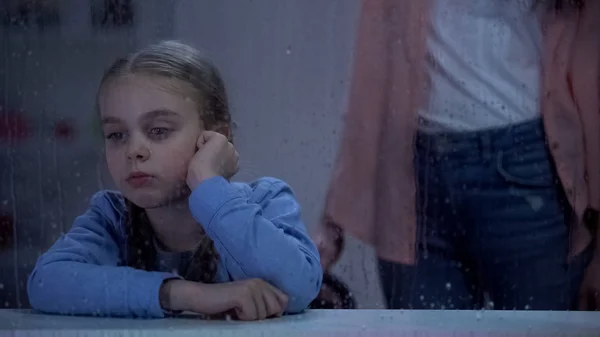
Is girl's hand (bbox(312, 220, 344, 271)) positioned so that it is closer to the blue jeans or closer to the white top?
the blue jeans

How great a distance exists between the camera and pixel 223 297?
0.80 m

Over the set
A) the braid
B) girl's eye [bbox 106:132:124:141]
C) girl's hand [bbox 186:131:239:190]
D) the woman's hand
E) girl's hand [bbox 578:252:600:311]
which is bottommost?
girl's hand [bbox 578:252:600:311]

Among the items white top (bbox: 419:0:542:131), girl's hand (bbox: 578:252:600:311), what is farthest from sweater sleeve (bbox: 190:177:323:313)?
girl's hand (bbox: 578:252:600:311)

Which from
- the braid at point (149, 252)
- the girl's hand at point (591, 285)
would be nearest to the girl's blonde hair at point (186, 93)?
the braid at point (149, 252)

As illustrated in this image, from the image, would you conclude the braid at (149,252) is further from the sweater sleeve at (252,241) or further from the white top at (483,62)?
the white top at (483,62)

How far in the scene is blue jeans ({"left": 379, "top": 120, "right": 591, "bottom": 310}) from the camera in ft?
3.52

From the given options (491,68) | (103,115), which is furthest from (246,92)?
(491,68)

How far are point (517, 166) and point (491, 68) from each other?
0.14 m

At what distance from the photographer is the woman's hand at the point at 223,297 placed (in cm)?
80

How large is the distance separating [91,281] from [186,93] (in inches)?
9.0

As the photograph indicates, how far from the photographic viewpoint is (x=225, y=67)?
3.25 feet

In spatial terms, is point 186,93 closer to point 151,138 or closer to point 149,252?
point 151,138

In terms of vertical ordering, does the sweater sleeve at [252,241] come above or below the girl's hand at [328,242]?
above

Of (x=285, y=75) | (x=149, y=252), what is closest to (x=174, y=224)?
(x=149, y=252)
